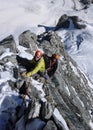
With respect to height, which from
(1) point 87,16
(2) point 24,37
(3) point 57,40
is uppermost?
(2) point 24,37

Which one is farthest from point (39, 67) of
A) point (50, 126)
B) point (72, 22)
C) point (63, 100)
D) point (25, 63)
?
point (72, 22)

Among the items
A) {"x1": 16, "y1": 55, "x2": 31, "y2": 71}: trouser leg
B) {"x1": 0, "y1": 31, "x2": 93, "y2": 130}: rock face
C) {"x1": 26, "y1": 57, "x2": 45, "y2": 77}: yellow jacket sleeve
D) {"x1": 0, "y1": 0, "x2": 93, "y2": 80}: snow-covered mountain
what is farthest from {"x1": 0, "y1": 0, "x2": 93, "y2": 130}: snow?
{"x1": 26, "y1": 57, "x2": 45, "y2": 77}: yellow jacket sleeve

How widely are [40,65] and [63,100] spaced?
3.98m

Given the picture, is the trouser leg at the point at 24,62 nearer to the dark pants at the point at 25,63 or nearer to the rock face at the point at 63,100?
the dark pants at the point at 25,63

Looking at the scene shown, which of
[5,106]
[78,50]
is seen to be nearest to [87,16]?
[78,50]

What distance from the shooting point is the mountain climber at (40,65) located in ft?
69.2

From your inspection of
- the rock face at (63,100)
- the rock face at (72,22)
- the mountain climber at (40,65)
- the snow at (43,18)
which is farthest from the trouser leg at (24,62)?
the rock face at (72,22)

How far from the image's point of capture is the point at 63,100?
80.3 feet

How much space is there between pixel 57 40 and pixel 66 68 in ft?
29.3

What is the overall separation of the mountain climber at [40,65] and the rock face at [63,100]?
2.52ft

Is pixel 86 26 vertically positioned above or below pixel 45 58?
below

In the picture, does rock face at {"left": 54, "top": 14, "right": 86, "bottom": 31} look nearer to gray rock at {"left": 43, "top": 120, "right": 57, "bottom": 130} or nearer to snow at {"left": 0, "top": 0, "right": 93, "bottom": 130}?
snow at {"left": 0, "top": 0, "right": 93, "bottom": 130}

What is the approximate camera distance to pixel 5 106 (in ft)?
64.4

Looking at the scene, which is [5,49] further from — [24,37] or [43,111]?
[43,111]
